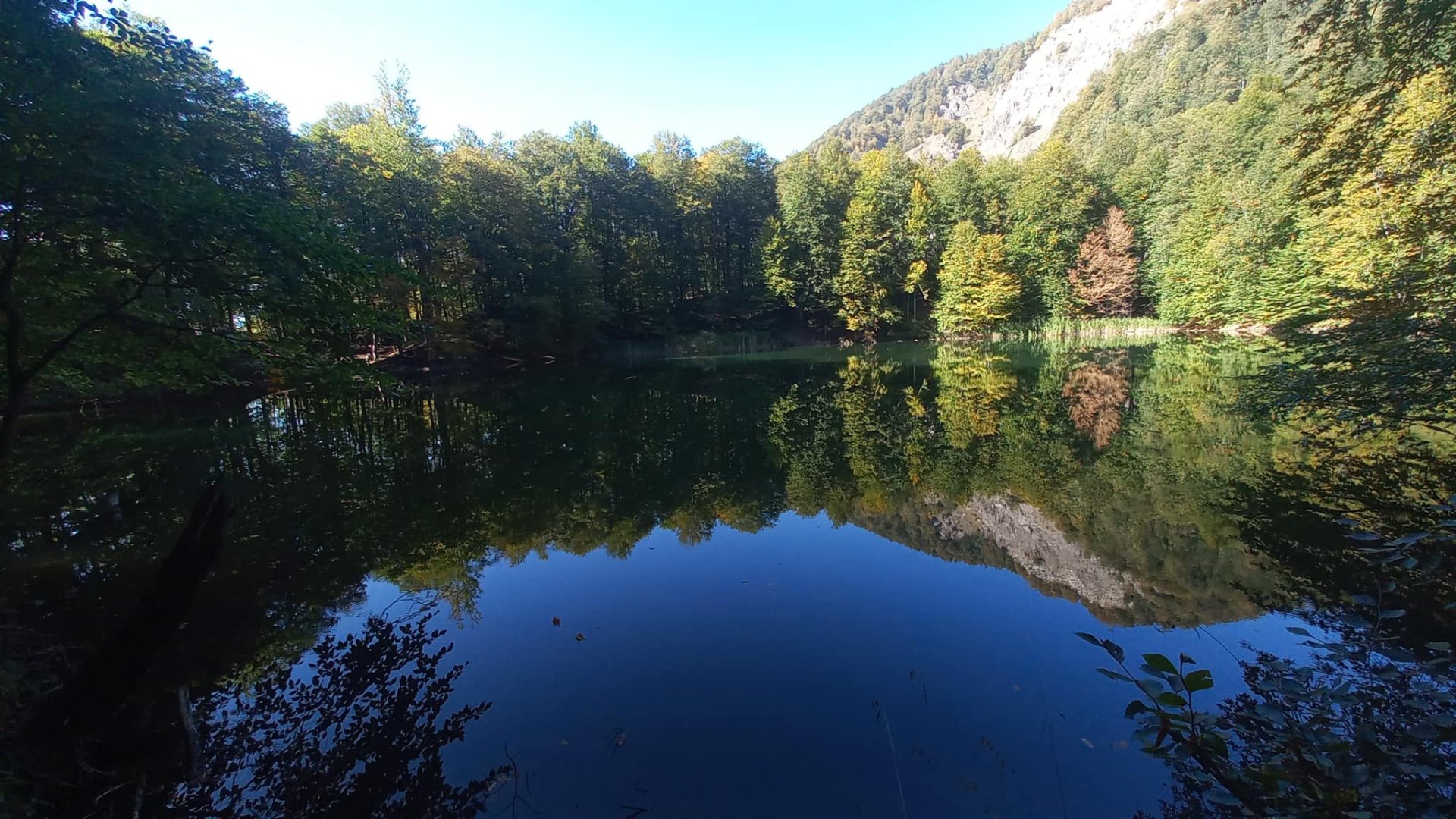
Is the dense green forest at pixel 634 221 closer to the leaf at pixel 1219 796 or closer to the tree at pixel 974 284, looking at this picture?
the tree at pixel 974 284

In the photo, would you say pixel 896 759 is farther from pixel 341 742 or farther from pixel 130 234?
pixel 130 234

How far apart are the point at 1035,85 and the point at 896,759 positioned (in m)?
198

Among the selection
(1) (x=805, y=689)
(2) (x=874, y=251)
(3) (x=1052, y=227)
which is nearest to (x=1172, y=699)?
(1) (x=805, y=689)

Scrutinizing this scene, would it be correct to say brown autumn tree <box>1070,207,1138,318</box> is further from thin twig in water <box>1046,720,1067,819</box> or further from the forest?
thin twig in water <box>1046,720,1067,819</box>

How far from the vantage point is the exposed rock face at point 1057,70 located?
137750mm

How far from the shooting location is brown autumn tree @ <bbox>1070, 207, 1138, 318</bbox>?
148 feet

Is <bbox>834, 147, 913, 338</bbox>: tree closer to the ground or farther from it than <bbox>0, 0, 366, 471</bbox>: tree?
farther from it

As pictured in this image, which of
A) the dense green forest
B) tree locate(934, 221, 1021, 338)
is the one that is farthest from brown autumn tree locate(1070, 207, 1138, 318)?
tree locate(934, 221, 1021, 338)

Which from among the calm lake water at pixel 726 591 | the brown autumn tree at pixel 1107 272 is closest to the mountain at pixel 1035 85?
the brown autumn tree at pixel 1107 272

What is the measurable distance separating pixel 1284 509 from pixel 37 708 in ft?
43.9

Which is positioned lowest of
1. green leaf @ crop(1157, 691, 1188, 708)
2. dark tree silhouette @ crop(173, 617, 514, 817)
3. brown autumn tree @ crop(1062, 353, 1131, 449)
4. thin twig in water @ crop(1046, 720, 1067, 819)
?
thin twig in water @ crop(1046, 720, 1067, 819)

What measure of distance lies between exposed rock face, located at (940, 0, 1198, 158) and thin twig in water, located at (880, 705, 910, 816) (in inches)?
5886

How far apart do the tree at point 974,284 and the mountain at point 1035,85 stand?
90.6 m

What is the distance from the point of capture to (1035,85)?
160m
